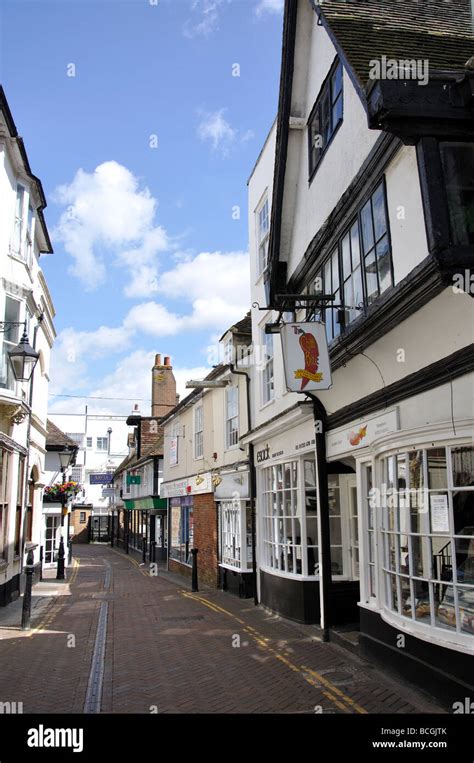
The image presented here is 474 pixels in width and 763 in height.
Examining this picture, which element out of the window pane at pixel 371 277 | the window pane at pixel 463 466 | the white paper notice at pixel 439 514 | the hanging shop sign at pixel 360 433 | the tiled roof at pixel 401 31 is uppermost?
the tiled roof at pixel 401 31

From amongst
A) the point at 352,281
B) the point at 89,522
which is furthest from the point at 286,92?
the point at 89,522

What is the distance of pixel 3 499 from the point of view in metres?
14.0

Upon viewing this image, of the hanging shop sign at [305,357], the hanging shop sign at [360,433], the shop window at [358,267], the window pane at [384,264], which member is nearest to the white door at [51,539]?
the hanging shop sign at [360,433]

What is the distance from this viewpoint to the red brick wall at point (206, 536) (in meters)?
18.4

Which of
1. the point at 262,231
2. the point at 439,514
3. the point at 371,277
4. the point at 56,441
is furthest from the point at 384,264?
the point at 56,441

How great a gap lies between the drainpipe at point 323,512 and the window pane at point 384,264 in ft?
9.51

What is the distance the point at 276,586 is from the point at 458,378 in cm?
772

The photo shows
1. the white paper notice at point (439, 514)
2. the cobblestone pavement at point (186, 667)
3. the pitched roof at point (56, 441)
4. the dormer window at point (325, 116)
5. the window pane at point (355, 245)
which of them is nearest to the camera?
the white paper notice at point (439, 514)

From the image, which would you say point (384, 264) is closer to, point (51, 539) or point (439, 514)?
point (439, 514)

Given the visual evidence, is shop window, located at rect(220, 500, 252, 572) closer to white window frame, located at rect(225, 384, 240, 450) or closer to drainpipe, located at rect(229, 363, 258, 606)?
drainpipe, located at rect(229, 363, 258, 606)

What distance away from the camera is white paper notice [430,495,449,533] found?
626 cm

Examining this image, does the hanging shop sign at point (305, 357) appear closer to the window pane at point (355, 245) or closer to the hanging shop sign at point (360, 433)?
the hanging shop sign at point (360, 433)

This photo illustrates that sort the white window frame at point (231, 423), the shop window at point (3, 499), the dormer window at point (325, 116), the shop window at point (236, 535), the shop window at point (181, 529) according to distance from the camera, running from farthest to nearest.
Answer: the shop window at point (181, 529), the white window frame at point (231, 423), the shop window at point (236, 535), the shop window at point (3, 499), the dormer window at point (325, 116)

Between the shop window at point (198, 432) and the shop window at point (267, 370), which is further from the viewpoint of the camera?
the shop window at point (198, 432)
